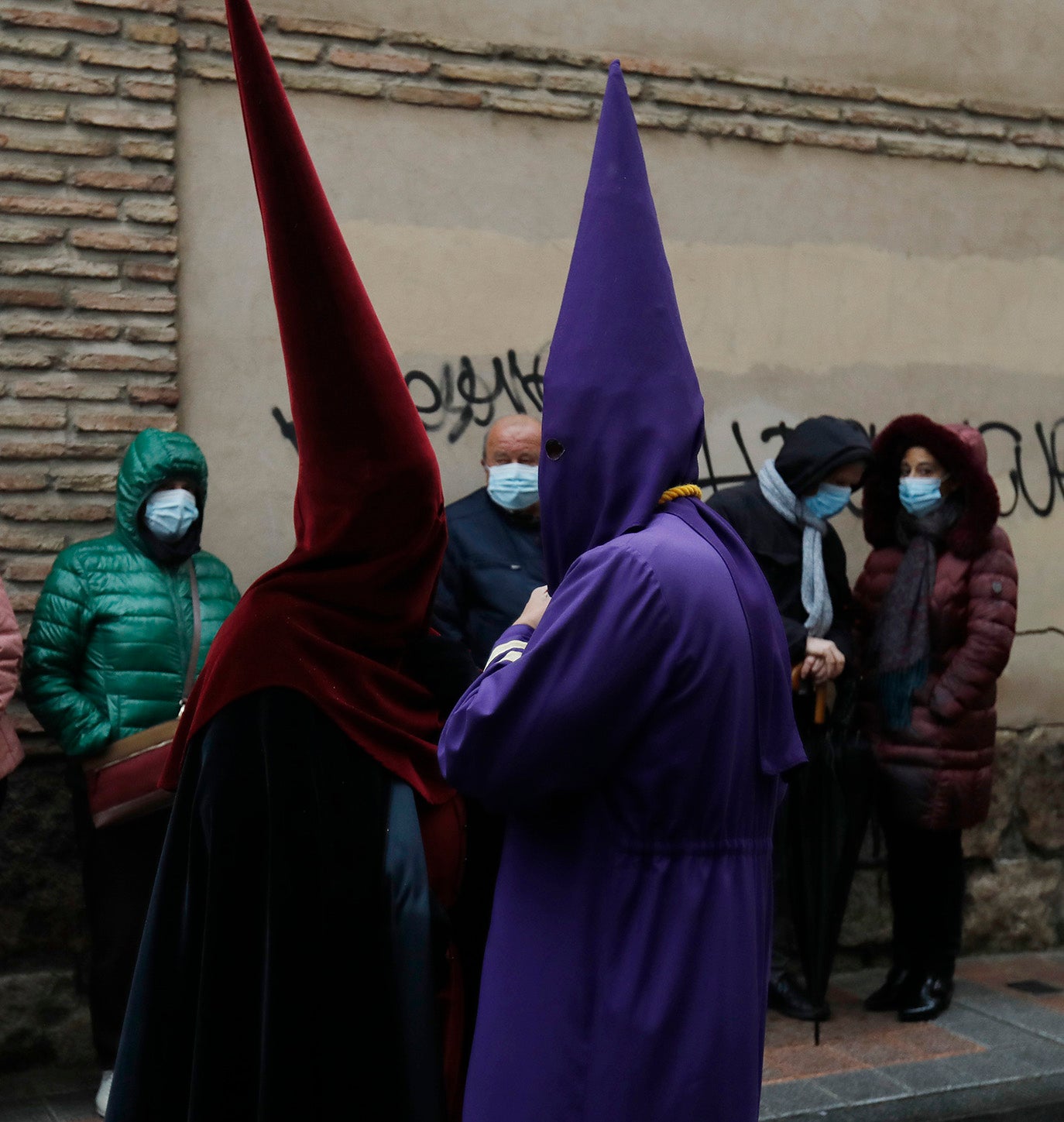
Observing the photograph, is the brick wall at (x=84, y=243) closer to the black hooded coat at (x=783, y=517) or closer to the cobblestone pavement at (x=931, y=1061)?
the black hooded coat at (x=783, y=517)

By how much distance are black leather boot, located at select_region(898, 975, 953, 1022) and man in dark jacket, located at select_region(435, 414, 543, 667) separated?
79.3 inches

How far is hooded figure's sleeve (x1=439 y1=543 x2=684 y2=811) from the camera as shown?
2051mm

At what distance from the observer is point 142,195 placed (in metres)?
4.84

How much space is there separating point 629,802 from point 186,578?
105 inches

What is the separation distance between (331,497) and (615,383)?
1.64 ft

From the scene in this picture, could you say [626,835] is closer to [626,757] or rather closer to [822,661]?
[626,757]

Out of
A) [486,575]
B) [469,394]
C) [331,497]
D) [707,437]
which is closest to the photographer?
[331,497]

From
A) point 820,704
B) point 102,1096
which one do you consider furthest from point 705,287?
point 102,1096

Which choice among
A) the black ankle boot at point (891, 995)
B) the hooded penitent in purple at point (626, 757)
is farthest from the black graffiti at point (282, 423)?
the hooded penitent in purple at point (626, 757)

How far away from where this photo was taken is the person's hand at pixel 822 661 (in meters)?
4.93

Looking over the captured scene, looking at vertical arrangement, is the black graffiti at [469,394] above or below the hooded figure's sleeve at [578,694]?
above

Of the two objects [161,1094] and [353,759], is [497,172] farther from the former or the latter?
[161,1094]

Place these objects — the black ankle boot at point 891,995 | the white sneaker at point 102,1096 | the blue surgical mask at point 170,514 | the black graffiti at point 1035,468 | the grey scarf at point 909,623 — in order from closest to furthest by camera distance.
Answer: the white sneaker at point 102,1096 < the blue surgical mask at point 170,514 < the grey scarf at point 909,623 < the black ankle boot at point 891,995 < the black graffiti at point 1035,468

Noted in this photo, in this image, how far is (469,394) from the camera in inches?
215
